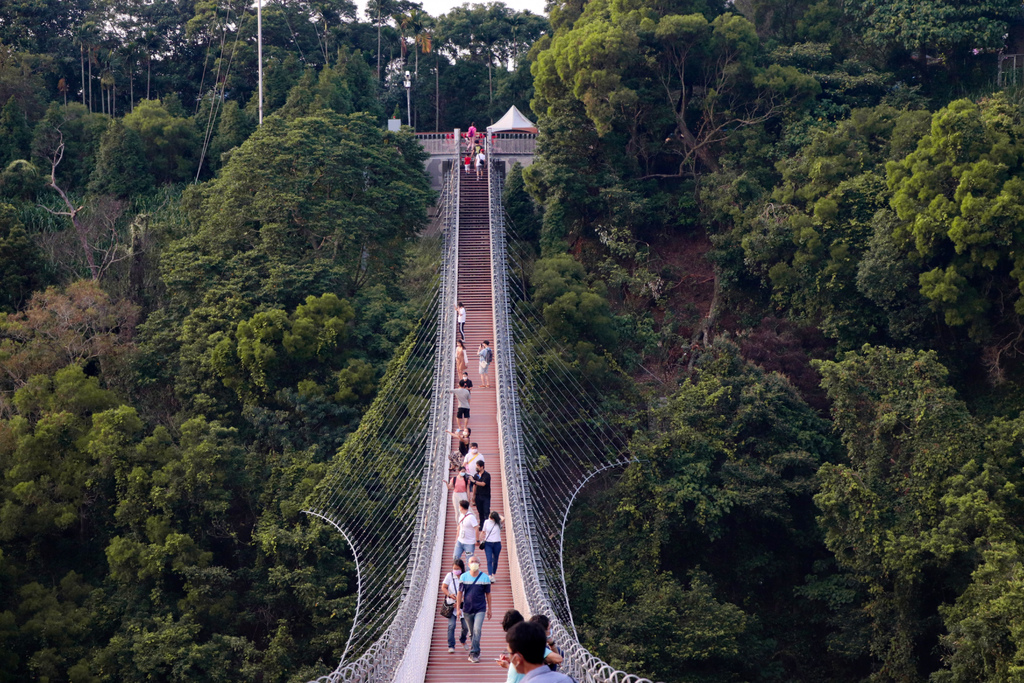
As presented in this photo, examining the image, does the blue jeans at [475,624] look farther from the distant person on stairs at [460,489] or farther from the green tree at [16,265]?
the green tree at [16,265]

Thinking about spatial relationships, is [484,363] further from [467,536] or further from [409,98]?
[409,98]

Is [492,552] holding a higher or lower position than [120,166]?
lower

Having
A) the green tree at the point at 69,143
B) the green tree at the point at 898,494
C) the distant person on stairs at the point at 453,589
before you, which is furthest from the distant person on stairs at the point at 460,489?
the green tree at the point at 69,143

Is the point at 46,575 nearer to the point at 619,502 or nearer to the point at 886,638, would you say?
the point at 619,502

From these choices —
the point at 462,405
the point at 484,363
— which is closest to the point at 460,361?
the point at 484,363

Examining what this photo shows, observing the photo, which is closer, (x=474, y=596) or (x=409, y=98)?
(x=474, y=596)

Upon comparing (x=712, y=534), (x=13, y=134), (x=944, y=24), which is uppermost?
(x=944, y=24)
